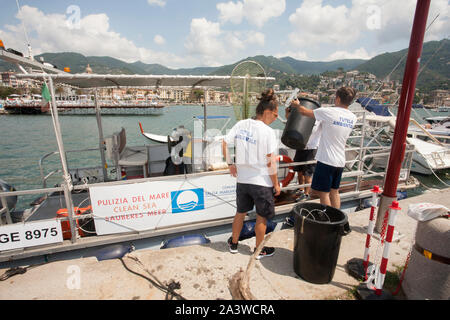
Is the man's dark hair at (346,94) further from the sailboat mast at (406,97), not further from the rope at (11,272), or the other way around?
the rope at (11,272)

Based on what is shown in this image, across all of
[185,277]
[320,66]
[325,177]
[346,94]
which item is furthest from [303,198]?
[320,66]

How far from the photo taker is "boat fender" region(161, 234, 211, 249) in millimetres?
3516

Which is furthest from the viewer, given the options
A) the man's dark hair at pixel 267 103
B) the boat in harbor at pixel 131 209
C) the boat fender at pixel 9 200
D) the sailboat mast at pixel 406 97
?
the boat fender at pixel 9 200

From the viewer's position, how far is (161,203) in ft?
11.8

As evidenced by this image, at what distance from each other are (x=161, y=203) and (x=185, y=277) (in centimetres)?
133

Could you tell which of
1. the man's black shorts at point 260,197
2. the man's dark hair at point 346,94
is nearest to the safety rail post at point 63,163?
the man's black shorts at point 260,197

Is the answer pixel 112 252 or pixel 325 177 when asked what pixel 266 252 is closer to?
pixel 325 177

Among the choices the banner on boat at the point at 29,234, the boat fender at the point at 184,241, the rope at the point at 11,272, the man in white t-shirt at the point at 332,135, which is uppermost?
the man in white t-shirt at the point at 332,135

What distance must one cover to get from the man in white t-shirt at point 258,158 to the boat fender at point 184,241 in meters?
1.15

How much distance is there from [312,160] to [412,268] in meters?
2.49

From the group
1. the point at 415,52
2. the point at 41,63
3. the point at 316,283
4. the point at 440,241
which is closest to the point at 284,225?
the point at 316,283

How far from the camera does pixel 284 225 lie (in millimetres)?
4547

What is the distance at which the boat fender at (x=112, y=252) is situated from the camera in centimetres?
326
